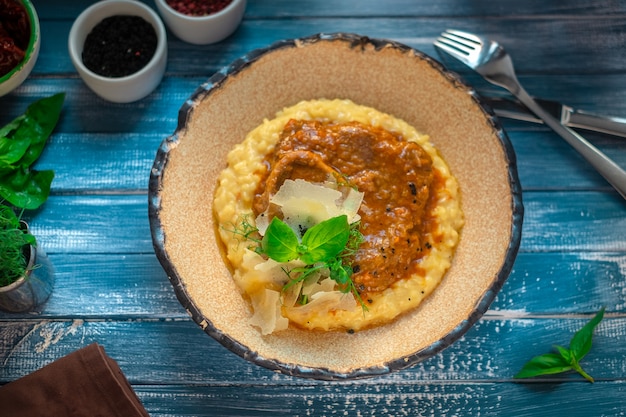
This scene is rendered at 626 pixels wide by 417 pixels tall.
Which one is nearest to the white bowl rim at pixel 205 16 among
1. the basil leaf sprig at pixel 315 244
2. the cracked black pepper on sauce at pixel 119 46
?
the cracked black pepper on sauce at pixel 119 46

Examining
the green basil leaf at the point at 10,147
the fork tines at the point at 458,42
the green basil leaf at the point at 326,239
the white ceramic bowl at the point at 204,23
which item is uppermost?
the fork tines at the point at 458,42

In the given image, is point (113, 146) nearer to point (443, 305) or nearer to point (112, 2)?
point (112, 2)

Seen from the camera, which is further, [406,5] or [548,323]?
[406,5]

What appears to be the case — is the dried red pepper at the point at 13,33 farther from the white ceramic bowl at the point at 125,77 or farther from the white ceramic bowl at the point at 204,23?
the white ceramic bowl at the point at 204,23

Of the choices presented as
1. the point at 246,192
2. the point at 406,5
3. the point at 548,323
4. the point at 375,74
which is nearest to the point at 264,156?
the point at 246,192

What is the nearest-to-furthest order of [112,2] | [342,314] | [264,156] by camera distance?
[342,314] → [264,156] → [112,2]

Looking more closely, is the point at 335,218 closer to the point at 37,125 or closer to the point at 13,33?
the point at 37,125

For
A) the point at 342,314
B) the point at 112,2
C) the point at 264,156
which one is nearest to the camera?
the point at 342,314
